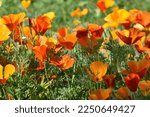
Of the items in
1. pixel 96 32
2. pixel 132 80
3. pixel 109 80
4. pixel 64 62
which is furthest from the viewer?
pixel 96 32

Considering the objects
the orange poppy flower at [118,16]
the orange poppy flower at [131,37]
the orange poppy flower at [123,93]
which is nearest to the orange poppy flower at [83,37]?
the orange poppy flower at [131,37]

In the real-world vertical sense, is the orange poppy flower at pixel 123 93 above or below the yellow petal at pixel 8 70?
below

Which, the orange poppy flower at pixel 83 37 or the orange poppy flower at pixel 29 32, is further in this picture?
the orange poppy flower at pixel 29 32

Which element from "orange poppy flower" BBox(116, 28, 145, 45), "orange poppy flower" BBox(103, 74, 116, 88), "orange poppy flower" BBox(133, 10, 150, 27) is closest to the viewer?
"orange poppy flower" BBox(103, 74, 116, 88)

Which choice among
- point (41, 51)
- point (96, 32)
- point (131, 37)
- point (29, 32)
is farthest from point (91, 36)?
point (29, 32)

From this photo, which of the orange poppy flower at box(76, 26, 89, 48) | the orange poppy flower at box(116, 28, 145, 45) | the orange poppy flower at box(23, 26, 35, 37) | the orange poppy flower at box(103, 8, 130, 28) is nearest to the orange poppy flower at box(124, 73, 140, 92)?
the orange poppy flower at box(116, 28, 145, 45)

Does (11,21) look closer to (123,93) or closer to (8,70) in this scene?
(8,70)

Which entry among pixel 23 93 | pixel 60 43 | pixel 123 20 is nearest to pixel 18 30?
pixel 60 43

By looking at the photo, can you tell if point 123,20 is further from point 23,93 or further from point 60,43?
point 23,93

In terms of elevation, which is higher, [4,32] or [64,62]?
[4,32]

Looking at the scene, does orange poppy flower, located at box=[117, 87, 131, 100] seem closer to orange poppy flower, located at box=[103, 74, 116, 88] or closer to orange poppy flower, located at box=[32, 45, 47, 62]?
orange poppy flower, located at box=[103, 74, 116, 88]

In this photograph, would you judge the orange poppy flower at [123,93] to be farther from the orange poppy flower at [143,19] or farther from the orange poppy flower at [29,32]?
the orange poppy flower at [29,32]
